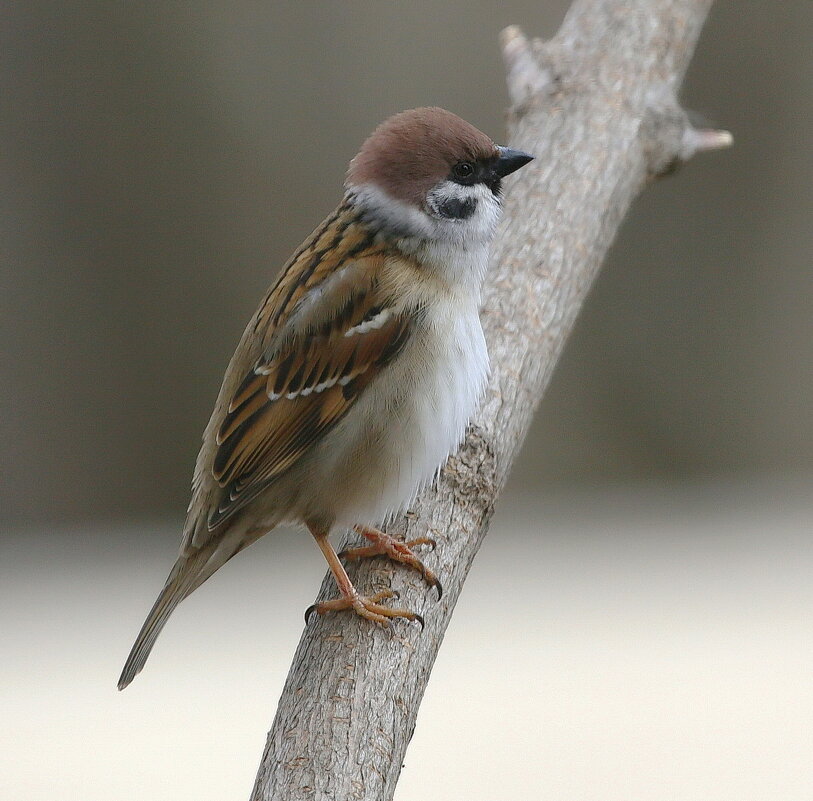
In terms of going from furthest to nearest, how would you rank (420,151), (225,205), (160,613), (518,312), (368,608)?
(225,205)
(518,312)
(420,151)
(160,613)
(368,608)

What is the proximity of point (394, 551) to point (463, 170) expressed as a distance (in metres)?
0.97

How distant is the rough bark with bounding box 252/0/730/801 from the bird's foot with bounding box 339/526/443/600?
26 millimetres

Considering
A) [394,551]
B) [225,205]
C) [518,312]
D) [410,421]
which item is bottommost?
[394,551]

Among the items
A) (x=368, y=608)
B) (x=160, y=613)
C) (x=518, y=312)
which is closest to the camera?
(x=368, y=608)

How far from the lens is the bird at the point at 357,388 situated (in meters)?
2.73

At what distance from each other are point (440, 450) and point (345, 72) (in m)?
4.33

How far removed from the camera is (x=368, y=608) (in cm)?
252

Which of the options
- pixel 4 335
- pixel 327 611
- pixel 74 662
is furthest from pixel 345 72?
pixel 327 611

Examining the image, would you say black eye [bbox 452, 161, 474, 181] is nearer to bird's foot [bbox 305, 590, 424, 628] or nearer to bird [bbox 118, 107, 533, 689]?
bird [bbox 118, 107, 533, 689]

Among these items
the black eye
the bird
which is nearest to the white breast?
the bird

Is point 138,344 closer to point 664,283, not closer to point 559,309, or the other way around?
point 664,283

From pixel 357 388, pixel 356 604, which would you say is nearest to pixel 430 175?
pixel 357 388

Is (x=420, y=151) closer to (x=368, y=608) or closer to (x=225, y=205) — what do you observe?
(x=368, y=608)

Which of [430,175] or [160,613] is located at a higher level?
[430,175]
